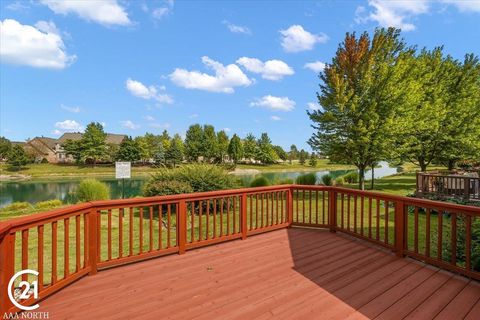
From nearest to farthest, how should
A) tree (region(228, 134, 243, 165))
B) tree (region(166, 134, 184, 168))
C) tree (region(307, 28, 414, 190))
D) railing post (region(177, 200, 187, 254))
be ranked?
1. railing post (region(177, 200, 187, 254))
2. tree (region(307, 28, 414, 190))
3. tree (region(166, 134, 184, 168))
4. tree (region(228, 134, 243, 165))

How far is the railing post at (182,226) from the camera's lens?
4098 mm

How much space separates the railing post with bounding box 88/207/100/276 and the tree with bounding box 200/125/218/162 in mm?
46602

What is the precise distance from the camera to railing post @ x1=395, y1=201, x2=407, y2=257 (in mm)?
3943

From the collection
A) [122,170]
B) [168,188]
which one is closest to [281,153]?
[122,170]

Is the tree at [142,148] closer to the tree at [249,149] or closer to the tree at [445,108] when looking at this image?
the tree at [249,149]

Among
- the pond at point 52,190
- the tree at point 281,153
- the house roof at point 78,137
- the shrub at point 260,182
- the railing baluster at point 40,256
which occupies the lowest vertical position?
the pond at point 52,190

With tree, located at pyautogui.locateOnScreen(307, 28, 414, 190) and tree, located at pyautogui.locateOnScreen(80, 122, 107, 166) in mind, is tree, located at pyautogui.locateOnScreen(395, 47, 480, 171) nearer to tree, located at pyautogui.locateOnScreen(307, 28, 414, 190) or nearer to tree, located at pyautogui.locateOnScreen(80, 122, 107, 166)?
tree, located at pyautogui.locateOnScreen(307, 28, 414, 190)

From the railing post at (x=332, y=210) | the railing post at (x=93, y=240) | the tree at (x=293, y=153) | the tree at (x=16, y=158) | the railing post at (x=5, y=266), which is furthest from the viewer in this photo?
the tree at (x=293, y=153)

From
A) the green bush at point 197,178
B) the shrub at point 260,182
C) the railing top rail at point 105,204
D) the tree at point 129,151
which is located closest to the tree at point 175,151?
the tree at point 129,151

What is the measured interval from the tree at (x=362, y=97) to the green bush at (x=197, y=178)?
5.75 metres

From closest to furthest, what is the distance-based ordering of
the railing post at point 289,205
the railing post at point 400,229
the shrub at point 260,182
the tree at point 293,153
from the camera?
the railing post at point 400,229
the railing post at point 289,205
the shrub at point 260,182
the tree at point 293,153

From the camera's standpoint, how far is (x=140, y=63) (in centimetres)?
1870

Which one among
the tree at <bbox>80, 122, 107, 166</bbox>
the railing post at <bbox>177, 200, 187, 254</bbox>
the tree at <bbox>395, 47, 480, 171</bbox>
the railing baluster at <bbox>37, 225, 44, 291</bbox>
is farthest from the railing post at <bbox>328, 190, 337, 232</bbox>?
the tree at <bbox>80, 122, 107, 166</bbox>

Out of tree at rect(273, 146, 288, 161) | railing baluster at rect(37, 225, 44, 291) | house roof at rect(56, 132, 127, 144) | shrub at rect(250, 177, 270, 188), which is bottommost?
shrub at rect(250, 177, 270, 188)
